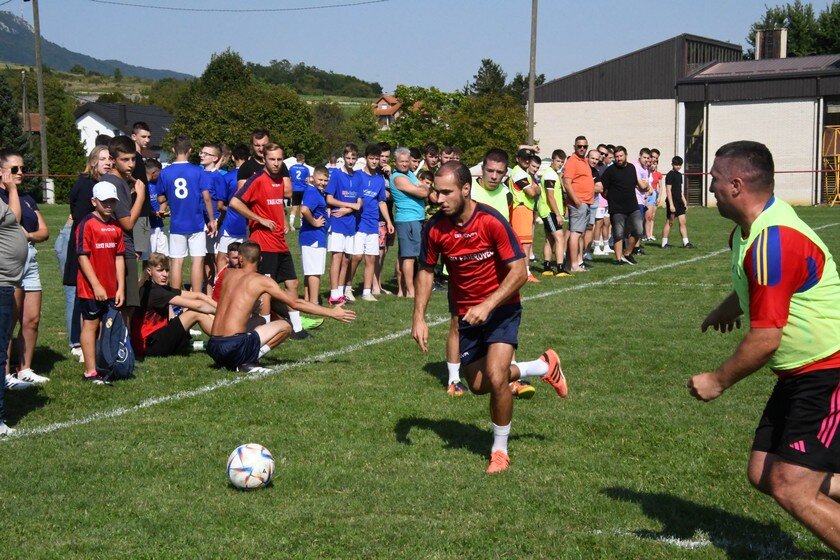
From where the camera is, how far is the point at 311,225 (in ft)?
42.2

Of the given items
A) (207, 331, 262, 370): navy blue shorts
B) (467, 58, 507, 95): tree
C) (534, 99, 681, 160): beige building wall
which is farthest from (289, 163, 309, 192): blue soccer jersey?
(467, 58, 507, 95): tree

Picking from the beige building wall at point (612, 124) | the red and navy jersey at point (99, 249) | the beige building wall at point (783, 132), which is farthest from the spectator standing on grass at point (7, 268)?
the beige building wall at point (612, 124)

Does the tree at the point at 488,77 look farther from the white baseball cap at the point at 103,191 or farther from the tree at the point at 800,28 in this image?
the white baseball cap at the point at 103,191

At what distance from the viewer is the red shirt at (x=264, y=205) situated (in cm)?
1096

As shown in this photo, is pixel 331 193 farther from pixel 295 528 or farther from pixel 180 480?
pixel 295 528

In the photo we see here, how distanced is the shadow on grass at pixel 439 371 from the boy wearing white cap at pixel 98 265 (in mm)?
2907

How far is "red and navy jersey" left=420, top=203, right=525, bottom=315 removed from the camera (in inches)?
248

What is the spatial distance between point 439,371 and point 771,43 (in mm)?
51464

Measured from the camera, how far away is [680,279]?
15914 mm

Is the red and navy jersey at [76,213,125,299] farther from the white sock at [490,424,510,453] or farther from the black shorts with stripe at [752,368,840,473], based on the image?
the black shorts with stripe at [752,368,840,473]

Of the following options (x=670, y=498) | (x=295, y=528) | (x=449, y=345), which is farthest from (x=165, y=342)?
(x=670, y=498)

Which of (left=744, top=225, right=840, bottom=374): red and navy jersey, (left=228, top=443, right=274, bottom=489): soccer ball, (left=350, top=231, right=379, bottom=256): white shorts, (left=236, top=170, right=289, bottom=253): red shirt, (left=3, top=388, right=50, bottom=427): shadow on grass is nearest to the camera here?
(left=744, top=225, right=840, bottom=374): red and navy jersey

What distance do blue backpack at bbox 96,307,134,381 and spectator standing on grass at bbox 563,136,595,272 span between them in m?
9.87

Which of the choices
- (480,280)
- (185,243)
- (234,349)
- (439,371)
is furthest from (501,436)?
(185,243)
